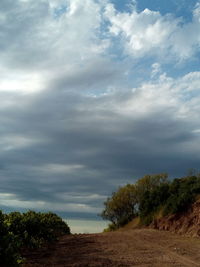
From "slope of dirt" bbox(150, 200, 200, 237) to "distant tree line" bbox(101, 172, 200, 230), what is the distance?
2.09ft

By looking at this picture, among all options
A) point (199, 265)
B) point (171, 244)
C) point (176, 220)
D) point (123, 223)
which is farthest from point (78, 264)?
point (123, 223)

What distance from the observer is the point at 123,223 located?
48062 mm

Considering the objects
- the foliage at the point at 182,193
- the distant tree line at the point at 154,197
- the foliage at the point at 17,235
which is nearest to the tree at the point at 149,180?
the distant tree line at the point at 154,197

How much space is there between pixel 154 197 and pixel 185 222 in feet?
23.6

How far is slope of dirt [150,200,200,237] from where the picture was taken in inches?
1025

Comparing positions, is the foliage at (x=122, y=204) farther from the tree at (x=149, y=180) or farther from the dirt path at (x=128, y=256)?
the dirt path at (x=128, y=256)

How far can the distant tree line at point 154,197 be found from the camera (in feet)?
96.0

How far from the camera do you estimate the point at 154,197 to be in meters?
34.4

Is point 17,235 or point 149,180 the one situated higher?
point 149,180

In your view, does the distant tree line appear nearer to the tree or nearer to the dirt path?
the tree

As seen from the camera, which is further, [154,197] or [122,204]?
[122,204]

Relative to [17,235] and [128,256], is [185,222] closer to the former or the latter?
[128,256]

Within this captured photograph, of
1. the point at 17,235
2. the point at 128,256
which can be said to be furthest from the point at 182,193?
the point at 17,235

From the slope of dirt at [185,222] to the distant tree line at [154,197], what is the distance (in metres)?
0.64
